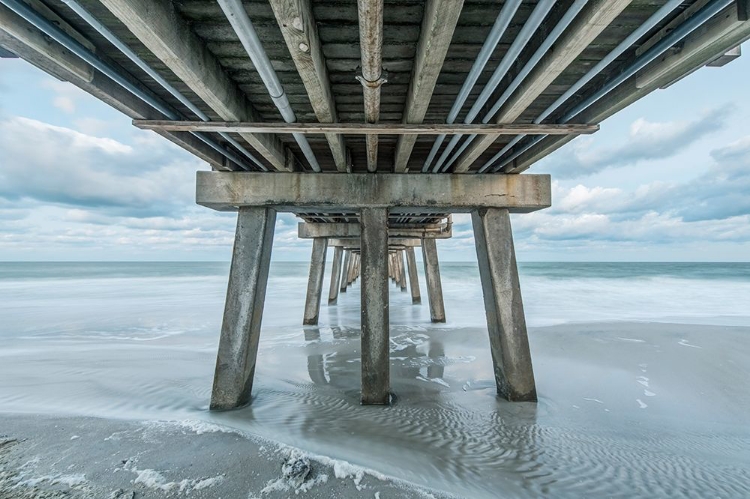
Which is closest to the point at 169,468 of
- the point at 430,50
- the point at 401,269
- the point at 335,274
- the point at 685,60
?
the point at 430,50

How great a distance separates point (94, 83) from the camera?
2.85 metres

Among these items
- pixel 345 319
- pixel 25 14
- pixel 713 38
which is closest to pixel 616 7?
pixel 713 38

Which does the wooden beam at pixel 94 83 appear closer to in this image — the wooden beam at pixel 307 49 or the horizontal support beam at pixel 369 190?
the horizontal support beam at pixel 369 190

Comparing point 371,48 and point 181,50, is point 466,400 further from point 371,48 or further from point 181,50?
point 181,50

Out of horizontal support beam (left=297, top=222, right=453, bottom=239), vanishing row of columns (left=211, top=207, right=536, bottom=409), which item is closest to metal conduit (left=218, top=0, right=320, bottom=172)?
vanishing row of columns (left=211, top=207, right=536, bottom=409)

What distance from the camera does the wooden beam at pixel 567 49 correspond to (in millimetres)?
2068

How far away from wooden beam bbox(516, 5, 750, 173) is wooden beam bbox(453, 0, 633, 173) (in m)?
0.64

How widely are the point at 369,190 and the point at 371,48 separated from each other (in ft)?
9.72

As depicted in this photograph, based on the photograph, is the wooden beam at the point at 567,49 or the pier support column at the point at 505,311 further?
the pier support column at the point at 505,311

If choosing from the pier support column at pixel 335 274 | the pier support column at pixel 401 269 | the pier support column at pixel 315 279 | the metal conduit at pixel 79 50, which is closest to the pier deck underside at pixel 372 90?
the metal conduit at pixel 79 50

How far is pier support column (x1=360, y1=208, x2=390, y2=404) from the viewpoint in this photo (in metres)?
4.96

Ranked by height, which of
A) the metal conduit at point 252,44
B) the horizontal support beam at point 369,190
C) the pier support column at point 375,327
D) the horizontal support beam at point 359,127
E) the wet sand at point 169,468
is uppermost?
the metal conduit at point 252,44

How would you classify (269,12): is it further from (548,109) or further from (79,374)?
(79,374)

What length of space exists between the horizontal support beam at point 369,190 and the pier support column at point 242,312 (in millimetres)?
352
